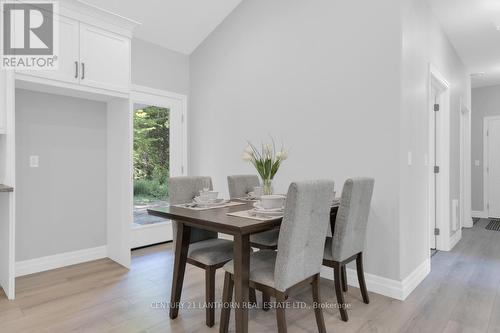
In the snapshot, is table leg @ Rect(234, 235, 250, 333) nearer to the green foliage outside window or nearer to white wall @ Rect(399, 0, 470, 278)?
white wall @ Rect(399, 0, 470, 278)

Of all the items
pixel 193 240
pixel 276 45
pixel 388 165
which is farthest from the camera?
pixel 276 45

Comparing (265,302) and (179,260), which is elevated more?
(179,260)

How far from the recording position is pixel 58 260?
11.0 feet

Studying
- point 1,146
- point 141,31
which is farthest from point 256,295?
point 141,31

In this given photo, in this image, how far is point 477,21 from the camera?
364 cm

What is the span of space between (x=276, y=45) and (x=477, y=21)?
2301 mm

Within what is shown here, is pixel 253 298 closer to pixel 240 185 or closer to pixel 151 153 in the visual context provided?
pixel 240 185

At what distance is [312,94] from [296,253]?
190 cm

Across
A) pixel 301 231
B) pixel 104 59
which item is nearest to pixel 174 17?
pixel 104 59

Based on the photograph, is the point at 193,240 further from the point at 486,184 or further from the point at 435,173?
the point at 486,184

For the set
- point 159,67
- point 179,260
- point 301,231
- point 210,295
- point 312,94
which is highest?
point 159,67

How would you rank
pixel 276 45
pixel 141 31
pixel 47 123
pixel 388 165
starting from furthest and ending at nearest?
pixel 141 31 → pixel 276 45 → pixel 47 123 → pixel 388 165

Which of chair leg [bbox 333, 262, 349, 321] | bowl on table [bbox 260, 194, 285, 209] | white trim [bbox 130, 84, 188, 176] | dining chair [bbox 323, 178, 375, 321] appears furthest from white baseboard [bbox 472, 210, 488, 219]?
bowl on table [bbox 260, 194, 285, 209]

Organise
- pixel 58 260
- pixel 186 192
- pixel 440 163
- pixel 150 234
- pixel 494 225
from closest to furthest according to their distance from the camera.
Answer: pixel 186 192 → pixel 58 260 → pixel 440 163 → pixel 150 234 → pixel 494 225
